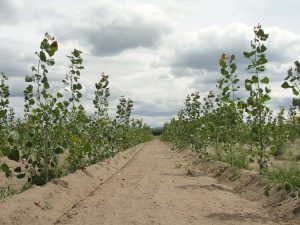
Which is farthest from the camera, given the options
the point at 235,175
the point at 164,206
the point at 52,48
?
the point at 235,175

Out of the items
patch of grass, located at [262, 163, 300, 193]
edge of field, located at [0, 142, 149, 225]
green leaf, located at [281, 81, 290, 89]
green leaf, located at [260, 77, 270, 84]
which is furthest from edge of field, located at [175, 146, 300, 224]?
edge of field, located at [0, 142, 149, 225]

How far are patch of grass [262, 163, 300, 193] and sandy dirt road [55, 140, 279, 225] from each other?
767mm

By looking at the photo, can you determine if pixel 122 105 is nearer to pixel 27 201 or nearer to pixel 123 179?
pixel 123 179

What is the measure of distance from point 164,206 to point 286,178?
310cm

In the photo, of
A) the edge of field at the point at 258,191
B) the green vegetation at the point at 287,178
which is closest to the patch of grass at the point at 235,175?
the edge of field at the point at 258,191

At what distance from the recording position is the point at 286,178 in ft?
31.4

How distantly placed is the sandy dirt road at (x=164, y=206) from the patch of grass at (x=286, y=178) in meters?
0.77

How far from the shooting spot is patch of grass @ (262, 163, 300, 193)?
8.69m

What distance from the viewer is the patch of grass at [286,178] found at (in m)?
8.69

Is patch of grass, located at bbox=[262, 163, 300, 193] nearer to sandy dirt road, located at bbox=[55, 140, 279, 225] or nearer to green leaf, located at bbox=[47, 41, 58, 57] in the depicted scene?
sandy dirt road, located at bbox=[55, 140, 279, 225]

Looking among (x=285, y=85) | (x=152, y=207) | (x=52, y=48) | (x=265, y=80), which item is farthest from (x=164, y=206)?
(x=265, y=80)

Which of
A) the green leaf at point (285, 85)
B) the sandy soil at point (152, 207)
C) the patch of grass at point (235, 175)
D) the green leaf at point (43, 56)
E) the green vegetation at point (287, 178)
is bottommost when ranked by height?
the sandy soil at point (152, 207)

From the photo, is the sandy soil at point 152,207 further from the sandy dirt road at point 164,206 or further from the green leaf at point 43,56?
the green leaf at point 43,56

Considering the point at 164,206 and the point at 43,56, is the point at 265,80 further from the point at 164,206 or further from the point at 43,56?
the point at 43,56
